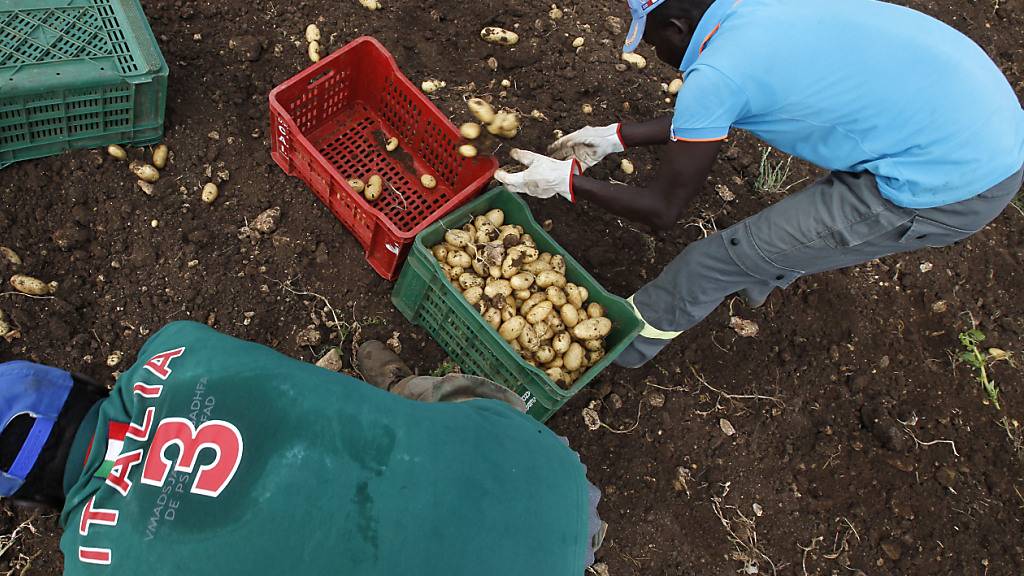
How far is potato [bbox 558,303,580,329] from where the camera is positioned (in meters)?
2.26

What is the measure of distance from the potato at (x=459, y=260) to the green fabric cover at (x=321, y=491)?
97 cm

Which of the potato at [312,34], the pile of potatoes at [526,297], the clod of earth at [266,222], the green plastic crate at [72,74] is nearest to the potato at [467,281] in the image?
the pile of potatoes at [526,297]

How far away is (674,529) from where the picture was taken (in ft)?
8.20

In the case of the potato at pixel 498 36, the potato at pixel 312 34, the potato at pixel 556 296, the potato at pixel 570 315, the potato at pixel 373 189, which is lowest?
the potato at pixel 373 189

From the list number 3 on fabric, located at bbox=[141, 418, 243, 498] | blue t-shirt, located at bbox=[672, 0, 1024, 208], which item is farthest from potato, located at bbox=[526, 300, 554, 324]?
number 3 on fabric, located at bbox=[141, 418, 243, 498]

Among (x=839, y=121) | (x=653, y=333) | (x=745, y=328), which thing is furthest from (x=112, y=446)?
(x=745, y=328)

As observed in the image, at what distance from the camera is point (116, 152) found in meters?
2.51

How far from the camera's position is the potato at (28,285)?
2277 millimetres

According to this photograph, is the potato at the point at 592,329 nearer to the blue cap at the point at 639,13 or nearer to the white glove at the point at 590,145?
the white glove at the point at 590,145

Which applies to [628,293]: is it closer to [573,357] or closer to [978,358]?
[573,357]

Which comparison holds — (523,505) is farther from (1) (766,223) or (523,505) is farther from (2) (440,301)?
(1) (766,223)

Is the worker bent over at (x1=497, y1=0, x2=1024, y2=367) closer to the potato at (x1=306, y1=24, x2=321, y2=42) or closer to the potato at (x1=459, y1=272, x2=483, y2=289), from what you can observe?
the potato at (x1=459, y1=272, x2=483, y2=289)

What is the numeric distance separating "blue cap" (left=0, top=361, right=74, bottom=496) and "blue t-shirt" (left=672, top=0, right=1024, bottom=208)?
1627 millimetres

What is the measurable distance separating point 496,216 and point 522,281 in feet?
0.86
